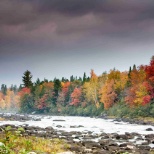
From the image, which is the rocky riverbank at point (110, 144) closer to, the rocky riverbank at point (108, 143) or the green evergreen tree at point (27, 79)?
the rocky riverbank at point (108, 143)

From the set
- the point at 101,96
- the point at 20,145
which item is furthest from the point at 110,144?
the point at 101,96

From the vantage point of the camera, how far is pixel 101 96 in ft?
330

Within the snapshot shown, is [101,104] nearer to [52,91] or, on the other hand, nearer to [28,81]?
[52,91]

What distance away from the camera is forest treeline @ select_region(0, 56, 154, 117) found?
72.0 metres

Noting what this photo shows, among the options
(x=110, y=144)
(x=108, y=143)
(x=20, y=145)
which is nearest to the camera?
(x=20, y=145)

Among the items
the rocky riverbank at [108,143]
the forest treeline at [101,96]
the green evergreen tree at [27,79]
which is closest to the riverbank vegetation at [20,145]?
the rocky riverbank at [108,143]

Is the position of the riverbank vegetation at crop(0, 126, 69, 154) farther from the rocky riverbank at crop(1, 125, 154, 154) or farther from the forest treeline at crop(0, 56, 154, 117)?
the forest treeline at crop(0, 56, 154, 117)

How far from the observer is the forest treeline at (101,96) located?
72000 mm

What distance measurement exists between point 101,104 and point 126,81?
12.9 meters

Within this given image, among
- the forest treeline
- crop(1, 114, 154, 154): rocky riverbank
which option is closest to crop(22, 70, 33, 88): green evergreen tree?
the forest treeline

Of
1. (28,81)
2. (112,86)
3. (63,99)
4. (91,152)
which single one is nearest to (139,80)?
(112,86)

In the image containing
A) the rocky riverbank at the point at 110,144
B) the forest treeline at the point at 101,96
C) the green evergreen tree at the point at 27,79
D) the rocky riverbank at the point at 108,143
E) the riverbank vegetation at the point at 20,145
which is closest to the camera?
the riverbank vegetation at the point at 20,145

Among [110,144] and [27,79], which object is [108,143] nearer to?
[110,144]

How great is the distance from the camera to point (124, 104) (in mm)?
85000
